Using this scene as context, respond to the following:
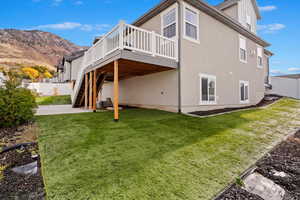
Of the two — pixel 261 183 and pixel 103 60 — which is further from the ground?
pixel 103 60

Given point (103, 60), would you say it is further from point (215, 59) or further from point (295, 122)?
point (295, 122)

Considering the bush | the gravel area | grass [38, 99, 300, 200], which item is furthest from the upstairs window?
the bush

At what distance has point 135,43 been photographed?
6172 mm

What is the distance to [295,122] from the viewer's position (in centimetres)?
687

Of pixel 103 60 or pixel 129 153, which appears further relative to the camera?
pixel 103 60

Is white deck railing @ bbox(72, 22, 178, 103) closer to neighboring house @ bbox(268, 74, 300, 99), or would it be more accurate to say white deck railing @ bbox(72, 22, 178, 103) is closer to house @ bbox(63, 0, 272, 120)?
house @ bbox(63, 0, 272, 120)

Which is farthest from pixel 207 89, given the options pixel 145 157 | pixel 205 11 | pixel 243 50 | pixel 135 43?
pixel 145 157

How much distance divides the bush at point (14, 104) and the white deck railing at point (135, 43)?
3.35 meters

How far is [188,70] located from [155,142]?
4.94 meters

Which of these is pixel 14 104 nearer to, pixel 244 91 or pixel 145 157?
pixel 145 157

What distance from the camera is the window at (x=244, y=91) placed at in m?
11.2

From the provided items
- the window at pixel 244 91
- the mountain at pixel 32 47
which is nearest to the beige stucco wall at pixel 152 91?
the window at pixel 244 91

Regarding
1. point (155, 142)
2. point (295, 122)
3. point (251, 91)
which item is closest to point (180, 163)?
point (155, 142)

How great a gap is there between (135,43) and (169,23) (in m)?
2.92
